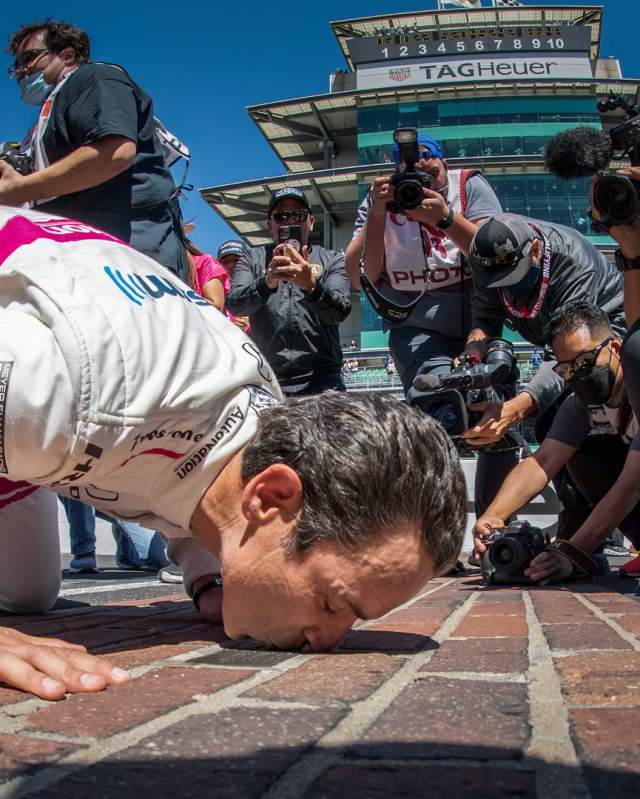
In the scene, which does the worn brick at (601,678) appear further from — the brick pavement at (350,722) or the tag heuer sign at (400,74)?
the tag heuer sign at (400,74)

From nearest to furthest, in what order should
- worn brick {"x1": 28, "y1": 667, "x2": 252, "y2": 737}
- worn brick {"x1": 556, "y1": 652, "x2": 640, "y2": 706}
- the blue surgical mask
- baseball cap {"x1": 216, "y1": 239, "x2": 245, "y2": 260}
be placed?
worn brick {"x1": 28, "y1": 667, "x2": 252, "y2": 737} → worn brick {"x1": 556, "y1": 652, "x2": 640, "y2": 706} → the blue surgical mask → baseball cap {"x1": 216, "y1": 239, "x2": 245, "y2": 260}

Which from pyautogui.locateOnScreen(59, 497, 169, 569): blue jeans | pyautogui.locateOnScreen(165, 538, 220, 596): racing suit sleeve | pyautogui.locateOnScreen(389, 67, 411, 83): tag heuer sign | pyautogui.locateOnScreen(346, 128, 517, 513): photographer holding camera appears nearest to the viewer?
pyautogui.locateOnScreen(165, 538, 220, 596): racing suit sleeve

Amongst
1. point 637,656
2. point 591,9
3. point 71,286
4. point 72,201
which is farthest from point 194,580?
point 591,9

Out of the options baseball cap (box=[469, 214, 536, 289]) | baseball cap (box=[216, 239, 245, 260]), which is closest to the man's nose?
baseball cap (box=[469, 214, 536, 289])

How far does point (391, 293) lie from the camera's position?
12.8ft

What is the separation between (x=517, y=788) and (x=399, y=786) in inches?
4.4

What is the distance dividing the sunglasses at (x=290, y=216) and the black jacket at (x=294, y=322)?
0.80ft

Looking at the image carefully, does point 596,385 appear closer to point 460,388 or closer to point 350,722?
point 460,388

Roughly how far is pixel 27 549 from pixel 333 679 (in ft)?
4.07

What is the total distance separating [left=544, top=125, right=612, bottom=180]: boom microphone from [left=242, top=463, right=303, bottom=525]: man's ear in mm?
2596

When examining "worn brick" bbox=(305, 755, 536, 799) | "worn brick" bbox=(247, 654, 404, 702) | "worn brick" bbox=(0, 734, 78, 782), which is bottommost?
"worn brick" bbox=(247, 654, 404, 702)

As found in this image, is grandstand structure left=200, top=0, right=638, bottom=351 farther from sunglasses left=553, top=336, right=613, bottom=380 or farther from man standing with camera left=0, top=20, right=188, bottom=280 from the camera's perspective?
man standing with camera left=0, top=20, right=188, bottom=280

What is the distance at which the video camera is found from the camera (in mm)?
2836

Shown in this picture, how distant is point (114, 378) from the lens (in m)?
1.41
